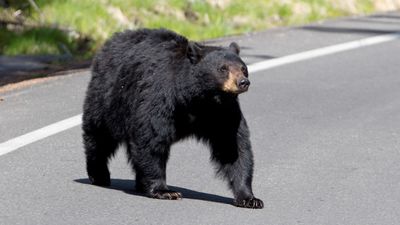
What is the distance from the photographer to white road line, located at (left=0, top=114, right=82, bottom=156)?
409 inches

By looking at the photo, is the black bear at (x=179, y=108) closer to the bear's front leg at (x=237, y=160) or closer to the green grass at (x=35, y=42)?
the bear's front leg at (x=237, y=160)

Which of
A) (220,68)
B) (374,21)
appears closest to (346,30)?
(374,21)

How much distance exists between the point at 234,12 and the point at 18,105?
9.64m

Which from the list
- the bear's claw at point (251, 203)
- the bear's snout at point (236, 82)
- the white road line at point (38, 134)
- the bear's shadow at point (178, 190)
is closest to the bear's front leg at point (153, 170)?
the bear's shadow at point (178, 190)

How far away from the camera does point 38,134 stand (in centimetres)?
1098

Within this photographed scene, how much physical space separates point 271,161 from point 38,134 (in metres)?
2.18

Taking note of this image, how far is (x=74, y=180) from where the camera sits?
30.9 feet

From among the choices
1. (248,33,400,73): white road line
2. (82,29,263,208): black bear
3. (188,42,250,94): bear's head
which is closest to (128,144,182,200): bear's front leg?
(82,29,263,208): black bear

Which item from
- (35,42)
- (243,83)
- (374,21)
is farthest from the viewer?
(374,21)

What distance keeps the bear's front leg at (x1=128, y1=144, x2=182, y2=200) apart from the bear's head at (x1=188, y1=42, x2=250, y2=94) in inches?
25.3

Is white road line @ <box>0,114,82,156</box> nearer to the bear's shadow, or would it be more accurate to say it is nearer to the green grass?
the bear's shadow

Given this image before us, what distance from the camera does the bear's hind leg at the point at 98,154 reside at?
30.7ft

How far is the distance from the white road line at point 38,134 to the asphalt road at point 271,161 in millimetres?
94

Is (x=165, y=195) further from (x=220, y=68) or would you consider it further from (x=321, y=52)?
(x=321, y=52)
